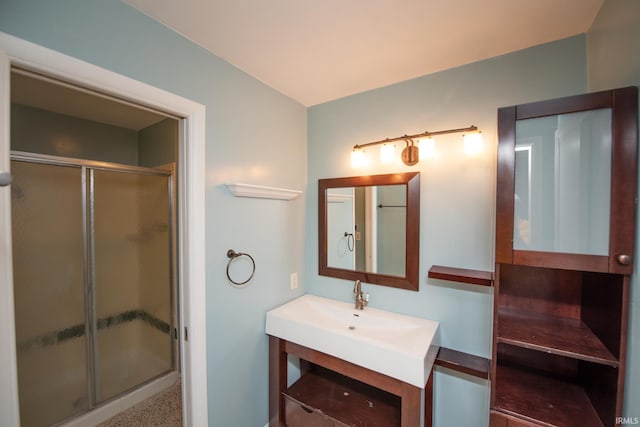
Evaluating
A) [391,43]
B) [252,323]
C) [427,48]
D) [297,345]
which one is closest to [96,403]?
[252,323]

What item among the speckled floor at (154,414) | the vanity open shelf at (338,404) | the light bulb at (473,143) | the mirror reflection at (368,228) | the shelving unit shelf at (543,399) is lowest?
the speckled floor at (154,414)

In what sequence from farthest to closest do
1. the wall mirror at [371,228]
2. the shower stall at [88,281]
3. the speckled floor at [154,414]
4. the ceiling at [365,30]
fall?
the speckled floor at [154,414]
the shower stall at [88,281]
the wall mirror at [371,228]
the ceiling at [365,30]

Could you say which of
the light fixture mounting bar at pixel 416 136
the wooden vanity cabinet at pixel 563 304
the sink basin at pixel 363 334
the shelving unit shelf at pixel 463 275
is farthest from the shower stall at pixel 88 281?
the wooden vanity cabinet at pixel 563 304

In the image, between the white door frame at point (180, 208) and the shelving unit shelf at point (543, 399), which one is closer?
the white door frame at point (180, 208)

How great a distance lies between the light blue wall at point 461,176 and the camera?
129 centimetres

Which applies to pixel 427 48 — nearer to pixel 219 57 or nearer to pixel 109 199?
pixel 219 57

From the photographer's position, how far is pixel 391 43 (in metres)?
1.27

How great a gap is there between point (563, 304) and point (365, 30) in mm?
1642

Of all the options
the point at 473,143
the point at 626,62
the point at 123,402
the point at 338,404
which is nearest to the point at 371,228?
the point at 473,143

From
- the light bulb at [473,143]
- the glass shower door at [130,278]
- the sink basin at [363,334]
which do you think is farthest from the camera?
the glass shower door at [130,278]

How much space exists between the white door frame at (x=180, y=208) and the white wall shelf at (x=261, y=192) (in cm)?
19

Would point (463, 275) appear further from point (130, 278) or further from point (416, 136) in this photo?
point (130, 278)

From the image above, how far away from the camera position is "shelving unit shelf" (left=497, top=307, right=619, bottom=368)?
Answer: 927 millimetres

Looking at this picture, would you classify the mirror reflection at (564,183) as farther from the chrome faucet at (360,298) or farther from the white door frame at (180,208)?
the white door frame at (180,208)
